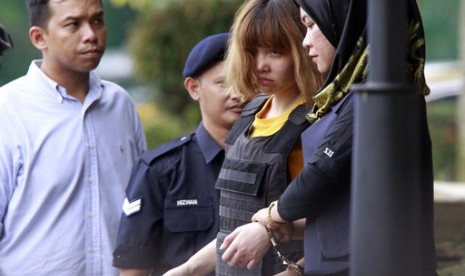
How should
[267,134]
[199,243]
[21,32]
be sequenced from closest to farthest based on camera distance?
[267,134] → [199,243] → [21,32]

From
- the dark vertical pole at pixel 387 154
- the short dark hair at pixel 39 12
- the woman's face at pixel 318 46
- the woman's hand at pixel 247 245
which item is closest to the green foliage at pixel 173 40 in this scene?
the short dark hair at pixel 39 12

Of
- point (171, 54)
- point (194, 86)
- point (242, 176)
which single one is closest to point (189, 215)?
point (194, 86)

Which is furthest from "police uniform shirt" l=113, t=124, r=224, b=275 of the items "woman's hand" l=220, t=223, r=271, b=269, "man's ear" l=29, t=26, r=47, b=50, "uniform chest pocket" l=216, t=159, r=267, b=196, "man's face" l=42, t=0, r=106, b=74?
"woman's hand" l=220, t=223, r=271, b=269

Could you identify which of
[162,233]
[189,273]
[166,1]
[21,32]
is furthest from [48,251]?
[21,32]

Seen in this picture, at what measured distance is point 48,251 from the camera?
5.57 metres

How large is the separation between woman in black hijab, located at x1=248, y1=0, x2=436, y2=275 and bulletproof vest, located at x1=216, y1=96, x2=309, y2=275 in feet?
0.67

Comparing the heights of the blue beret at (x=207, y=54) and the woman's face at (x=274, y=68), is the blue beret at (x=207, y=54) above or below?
above

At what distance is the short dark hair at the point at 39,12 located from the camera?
5.81 metres

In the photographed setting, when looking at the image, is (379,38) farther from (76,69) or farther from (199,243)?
(76,69)

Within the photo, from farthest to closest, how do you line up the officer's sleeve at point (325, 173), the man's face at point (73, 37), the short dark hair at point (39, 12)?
the short dark hair at point (39, 12) < the man's face at point (73, 37) < the officer's sleeve at point (325, 173)

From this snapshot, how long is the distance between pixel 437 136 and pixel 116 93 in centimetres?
1088

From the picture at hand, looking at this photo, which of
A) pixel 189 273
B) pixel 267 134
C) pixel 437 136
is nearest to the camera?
pixel 267 134

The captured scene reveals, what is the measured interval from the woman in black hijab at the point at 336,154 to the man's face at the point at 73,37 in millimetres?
1719

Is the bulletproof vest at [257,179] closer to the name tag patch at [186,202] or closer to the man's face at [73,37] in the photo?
the name tag patch at [186,202]
